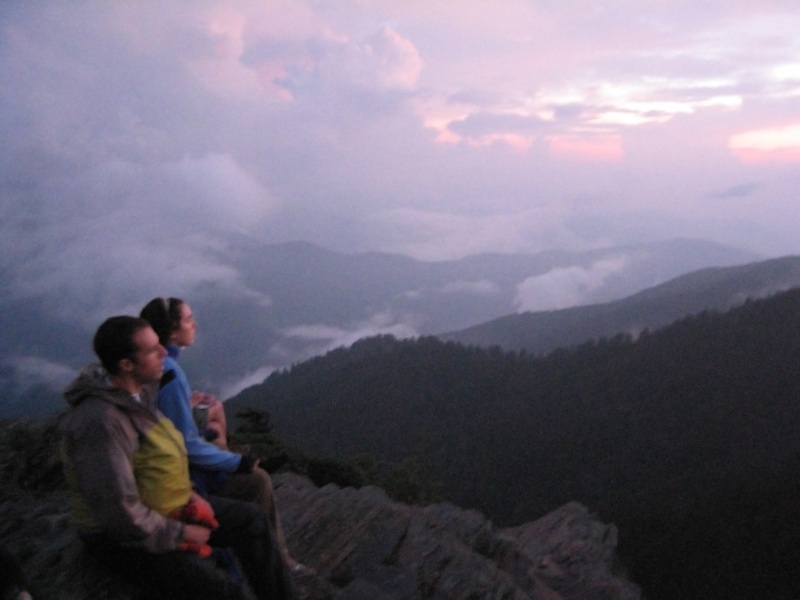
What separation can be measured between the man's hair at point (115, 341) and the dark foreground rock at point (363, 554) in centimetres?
233

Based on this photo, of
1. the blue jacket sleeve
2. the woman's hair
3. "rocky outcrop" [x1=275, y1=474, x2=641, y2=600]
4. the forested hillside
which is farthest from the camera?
the forested hillside

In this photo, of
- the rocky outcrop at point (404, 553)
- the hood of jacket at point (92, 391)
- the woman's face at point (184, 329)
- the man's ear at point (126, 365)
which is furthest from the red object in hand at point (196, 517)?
the rocky outcrop at point (404, 553)

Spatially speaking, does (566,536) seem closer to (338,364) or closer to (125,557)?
(125,557)

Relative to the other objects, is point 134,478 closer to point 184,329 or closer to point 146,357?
point 146,357

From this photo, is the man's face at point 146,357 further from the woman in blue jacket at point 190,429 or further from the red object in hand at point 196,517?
the red object in hand at point 196,517

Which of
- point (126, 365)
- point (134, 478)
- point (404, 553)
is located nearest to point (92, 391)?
point (126, 365)

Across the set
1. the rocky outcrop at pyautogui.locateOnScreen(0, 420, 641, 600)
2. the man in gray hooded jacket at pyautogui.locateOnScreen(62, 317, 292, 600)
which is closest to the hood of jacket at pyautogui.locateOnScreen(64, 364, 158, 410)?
the man in gray hooded jacket at pyautogui.locateOnScreen(62, 317, 292, 600)

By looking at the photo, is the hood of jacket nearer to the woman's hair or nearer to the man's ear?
the man's ear

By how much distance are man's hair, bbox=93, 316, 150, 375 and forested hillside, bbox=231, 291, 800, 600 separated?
216 ft

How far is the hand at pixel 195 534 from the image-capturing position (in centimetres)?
532

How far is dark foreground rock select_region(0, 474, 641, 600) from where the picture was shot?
6.36 metres

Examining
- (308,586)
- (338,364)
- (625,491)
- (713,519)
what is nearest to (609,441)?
(625,491)

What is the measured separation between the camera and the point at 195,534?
17.7ft

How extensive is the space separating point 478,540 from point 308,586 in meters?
7.52
